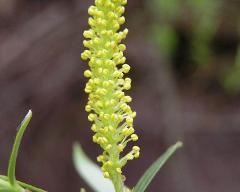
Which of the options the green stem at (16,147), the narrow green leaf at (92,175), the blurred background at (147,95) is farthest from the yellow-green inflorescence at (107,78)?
the blurred background at (147,95)

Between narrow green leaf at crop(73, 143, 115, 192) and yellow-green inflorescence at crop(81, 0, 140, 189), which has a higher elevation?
yellow-green inflorescence at crop(81, 0, 140, 189)

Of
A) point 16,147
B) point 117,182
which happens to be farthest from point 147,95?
point 16,147

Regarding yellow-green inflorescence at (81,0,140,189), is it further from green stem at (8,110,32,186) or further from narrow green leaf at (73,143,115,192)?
narrow green leaf at (73,143,115,192)

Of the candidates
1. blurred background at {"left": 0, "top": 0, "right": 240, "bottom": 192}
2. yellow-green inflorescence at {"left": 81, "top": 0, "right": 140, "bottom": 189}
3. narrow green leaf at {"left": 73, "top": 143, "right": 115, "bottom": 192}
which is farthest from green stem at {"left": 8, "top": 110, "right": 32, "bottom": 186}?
blurred background at {"left": 0, "top": 0, "right": 240, "bottom": 192}

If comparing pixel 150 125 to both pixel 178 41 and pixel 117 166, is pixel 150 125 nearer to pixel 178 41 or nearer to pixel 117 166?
pixel 178 41

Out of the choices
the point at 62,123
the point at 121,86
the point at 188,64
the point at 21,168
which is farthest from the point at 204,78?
the point at 121,86
